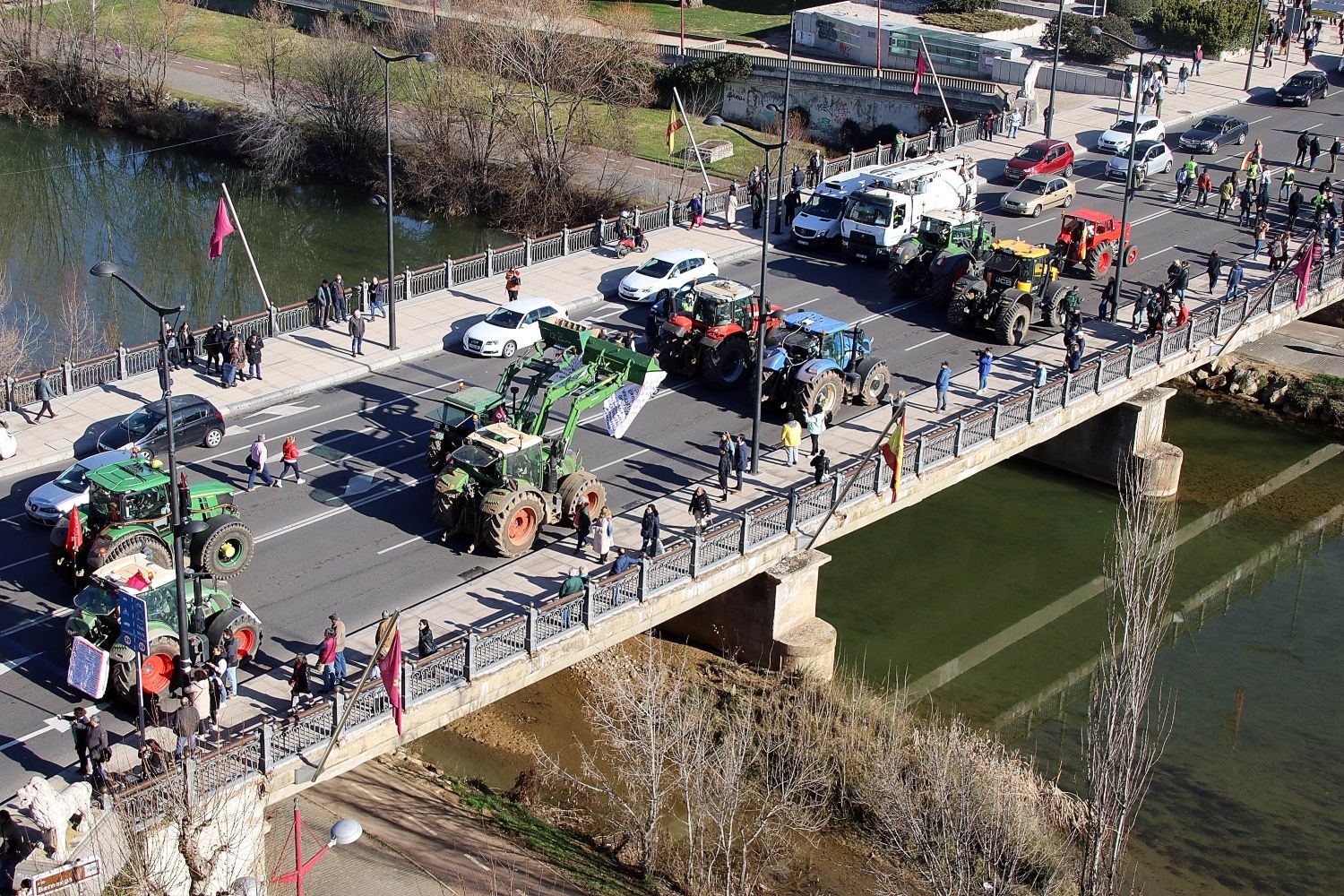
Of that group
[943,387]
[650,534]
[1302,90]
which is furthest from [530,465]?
[1302,90]

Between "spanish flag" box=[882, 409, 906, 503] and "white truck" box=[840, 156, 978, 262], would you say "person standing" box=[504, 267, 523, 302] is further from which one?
"spanish flag" box=[882, 409, 906, 503]

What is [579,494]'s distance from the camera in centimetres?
3294

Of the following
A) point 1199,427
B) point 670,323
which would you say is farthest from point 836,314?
point 1199,427

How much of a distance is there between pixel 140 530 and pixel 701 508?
11.2 meters

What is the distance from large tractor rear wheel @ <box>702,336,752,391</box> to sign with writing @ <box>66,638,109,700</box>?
18.2 metres

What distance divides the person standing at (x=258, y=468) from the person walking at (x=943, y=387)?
52.9 feet

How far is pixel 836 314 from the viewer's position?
4584 cm

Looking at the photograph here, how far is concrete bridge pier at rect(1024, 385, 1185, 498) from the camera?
1719 inches

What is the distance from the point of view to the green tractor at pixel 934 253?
150 ft

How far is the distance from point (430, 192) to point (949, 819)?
4693 cm

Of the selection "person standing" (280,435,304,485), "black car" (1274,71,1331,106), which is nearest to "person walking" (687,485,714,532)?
"person standing" (280,435,304,485)

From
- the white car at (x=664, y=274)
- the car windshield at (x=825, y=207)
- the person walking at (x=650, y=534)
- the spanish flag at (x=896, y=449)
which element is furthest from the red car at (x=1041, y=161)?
the person walking at (x=650, y=534)

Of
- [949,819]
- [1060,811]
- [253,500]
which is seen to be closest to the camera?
[949,819]

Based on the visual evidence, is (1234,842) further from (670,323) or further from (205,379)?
(205,379)
